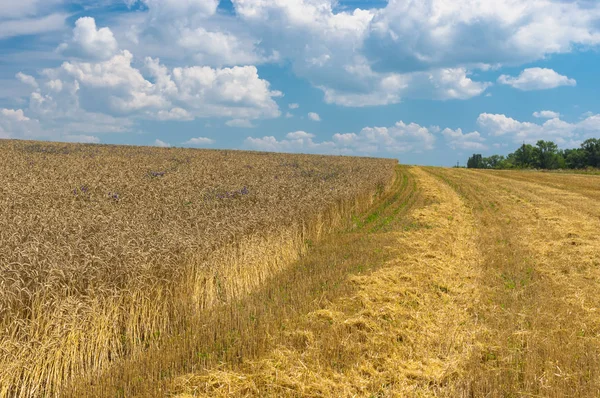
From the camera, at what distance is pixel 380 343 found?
6168mm

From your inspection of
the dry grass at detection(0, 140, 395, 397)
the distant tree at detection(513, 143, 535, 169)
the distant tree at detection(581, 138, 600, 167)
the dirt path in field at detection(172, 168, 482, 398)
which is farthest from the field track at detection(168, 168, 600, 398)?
the distant tree at detection(513, 143, 535, 169)

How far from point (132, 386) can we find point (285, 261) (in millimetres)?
5588

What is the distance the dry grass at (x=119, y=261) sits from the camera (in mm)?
5316

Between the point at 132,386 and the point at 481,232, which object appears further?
the point at 481,232

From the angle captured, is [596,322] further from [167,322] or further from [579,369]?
[167,322]

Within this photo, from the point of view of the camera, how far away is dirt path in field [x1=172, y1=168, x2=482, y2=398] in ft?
16.9

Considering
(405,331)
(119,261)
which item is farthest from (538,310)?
(119,261)

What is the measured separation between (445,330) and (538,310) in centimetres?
194

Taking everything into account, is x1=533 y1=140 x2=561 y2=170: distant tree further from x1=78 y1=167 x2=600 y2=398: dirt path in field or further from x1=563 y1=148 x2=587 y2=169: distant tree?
x1=78 y1=167 x2=600 y2=398: dirt path in field

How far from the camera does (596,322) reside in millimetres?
7180

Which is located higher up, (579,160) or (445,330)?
(579,160)

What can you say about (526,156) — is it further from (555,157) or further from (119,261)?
(119,261)

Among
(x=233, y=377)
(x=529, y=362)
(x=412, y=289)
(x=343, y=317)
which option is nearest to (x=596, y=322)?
(x=529, y=362)

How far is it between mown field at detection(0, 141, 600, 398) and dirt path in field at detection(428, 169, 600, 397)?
0.03 meters
